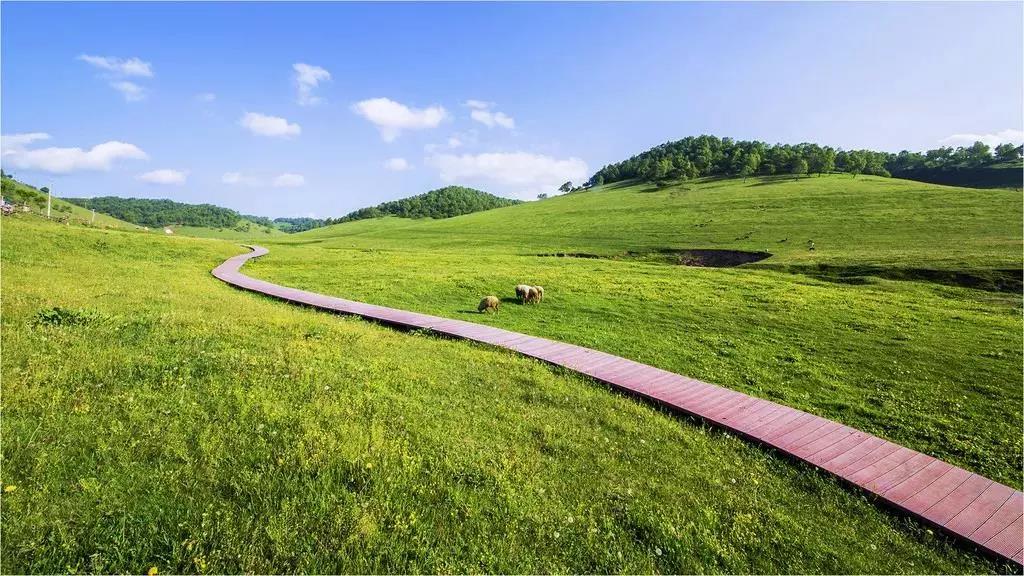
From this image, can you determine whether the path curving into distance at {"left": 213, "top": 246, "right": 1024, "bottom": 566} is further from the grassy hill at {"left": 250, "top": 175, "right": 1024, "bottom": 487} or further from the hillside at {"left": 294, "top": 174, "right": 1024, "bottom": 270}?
the hillside at {"left": 294, "top": 174, "right": 1024, "bottom": 270}

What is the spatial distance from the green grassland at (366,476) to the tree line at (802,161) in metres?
154

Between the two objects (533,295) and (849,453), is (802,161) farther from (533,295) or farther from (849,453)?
(849,453)

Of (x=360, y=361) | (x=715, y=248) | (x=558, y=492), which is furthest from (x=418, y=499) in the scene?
(x=715, y=248)

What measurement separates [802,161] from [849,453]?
153436mm

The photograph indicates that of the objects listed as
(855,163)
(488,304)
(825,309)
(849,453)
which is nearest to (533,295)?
(488,304)

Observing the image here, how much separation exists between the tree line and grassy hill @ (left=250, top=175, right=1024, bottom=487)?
239 ft

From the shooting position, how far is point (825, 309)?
24.7 meters

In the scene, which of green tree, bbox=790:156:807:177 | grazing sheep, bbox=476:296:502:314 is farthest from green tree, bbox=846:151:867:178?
grazing sheep, bbox=476:296:502:314

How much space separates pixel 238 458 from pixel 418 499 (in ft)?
9.64

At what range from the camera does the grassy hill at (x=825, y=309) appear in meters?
12.7

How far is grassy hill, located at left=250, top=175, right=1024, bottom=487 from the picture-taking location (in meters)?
12.7

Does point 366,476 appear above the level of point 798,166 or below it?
below

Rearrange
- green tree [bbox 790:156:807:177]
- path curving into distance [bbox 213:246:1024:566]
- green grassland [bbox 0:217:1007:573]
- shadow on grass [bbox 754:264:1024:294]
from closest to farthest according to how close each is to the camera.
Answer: green grassland [bbox 0:217:1007:573]
path curving into distance [bbox 213:246:1024:566]
shadow on grass [bbox 754:264:1024:294]
green tree [bbox 790:156:807:177]

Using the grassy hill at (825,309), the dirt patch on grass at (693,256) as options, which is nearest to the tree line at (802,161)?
the grassy hill at (825,309)
